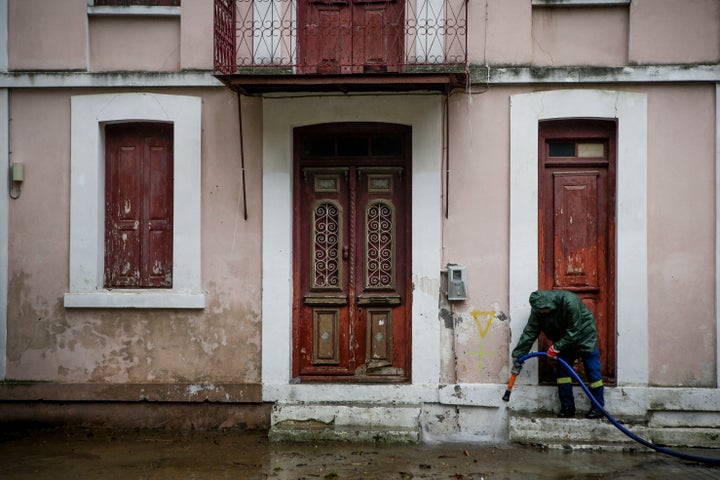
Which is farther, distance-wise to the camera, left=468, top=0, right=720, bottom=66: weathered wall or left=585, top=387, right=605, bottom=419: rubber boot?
left=468, top=0, right=720, bottom=66: weathered wall

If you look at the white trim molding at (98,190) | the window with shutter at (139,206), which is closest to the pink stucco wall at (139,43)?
the white trim molding at (98,190)

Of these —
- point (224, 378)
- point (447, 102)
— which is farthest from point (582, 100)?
point (224, 378)

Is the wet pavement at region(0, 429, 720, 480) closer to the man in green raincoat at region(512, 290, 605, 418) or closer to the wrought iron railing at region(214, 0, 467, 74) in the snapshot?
the man in green raincoat at region(512, 290, 605, 418)

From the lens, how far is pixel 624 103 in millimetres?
8398

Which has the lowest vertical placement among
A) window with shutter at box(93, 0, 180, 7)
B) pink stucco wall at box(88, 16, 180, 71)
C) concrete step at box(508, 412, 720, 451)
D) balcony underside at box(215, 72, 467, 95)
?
concrete step at box(508, 412, 720, 451)

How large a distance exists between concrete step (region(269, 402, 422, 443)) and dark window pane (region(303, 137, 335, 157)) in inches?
116

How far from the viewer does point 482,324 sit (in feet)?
28.0

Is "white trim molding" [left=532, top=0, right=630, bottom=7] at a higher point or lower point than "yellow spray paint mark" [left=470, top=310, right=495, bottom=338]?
higher

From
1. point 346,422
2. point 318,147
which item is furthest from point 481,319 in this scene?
point 318,147

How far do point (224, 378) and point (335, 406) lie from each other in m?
1.36

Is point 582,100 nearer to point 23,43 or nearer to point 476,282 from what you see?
point 476,282

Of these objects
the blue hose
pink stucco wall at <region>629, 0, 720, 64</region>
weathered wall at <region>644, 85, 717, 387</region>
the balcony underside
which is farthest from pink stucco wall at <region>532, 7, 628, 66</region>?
the blue hose

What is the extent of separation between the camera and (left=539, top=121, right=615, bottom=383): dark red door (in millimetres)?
8609

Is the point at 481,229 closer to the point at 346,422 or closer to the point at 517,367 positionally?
the point at 517,367
